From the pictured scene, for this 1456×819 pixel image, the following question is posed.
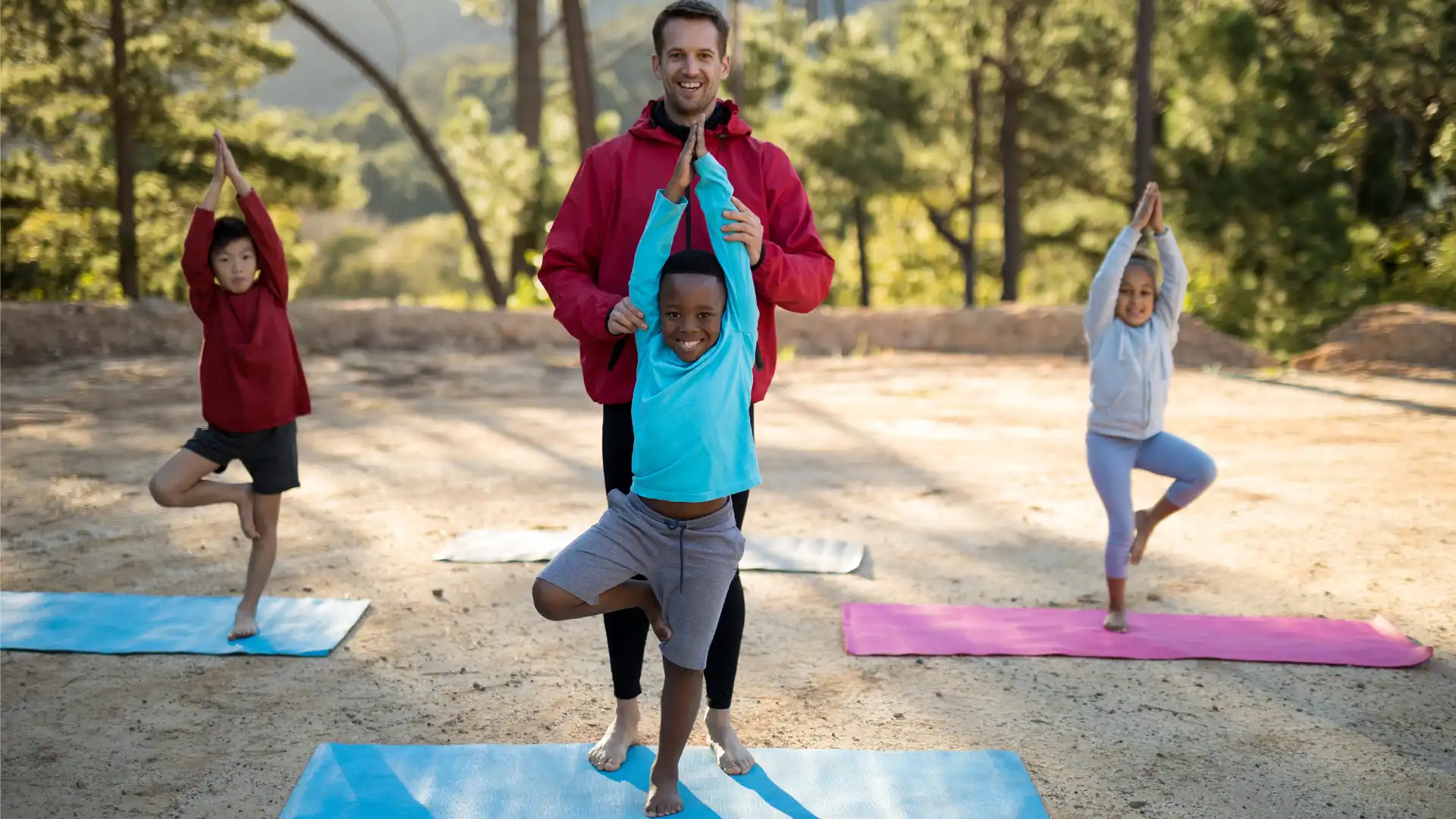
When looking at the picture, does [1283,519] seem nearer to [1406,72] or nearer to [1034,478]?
[1034,478]

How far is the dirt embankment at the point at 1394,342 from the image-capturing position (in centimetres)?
1064

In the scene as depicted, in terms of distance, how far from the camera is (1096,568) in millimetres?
5066

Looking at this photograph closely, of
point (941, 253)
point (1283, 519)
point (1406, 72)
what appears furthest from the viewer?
point (941, 253)

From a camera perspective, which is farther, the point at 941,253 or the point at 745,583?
the point at 941,253

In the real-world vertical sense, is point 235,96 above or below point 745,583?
above

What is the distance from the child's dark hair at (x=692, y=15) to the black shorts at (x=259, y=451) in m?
1.96

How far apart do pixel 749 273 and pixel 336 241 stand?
53.6m

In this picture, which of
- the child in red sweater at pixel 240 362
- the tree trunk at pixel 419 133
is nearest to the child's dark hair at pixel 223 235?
the child in red sweater at pixel 240 362

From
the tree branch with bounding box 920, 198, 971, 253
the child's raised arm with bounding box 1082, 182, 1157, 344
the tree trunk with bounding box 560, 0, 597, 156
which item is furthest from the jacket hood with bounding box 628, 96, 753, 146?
the tree branch with bounding box 920, 198, 971, 253

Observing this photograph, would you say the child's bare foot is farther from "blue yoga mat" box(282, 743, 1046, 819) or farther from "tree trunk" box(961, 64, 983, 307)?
"tree trunk" box(961, 64, 983, 307)

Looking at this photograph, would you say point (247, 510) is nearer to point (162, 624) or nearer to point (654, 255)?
point (162, 624)

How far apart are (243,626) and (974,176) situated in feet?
61.7

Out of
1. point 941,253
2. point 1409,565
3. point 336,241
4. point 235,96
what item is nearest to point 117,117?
point 235,96

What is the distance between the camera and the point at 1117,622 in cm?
421
